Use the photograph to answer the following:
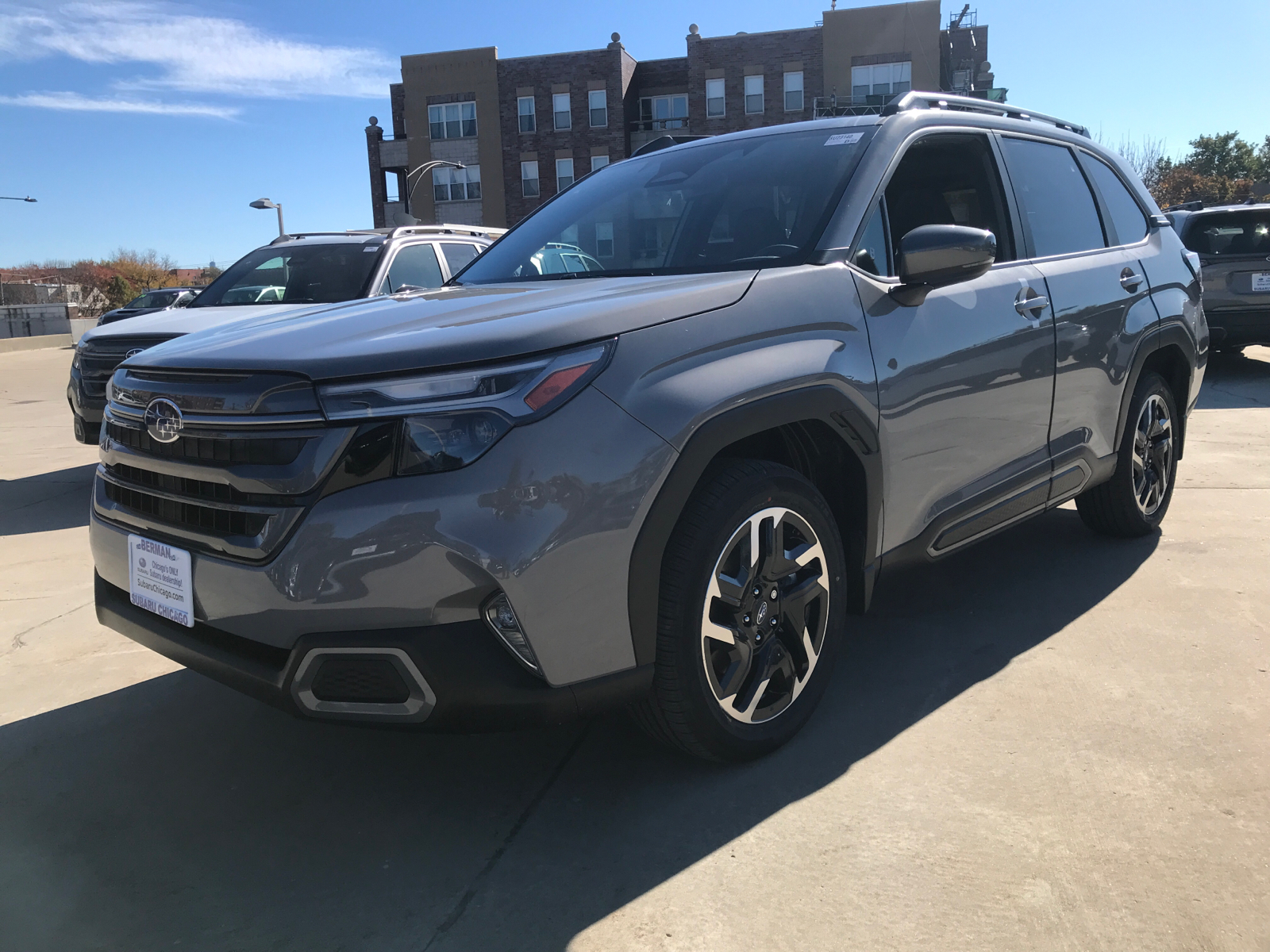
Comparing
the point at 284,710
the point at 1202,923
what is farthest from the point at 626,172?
the point at 1202,923

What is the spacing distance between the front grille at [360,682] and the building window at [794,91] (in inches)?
1764

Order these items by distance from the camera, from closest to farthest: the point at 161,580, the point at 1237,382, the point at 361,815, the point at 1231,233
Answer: the point at 161,580 < the point at 361,815 < the point at 1231,233 < the point at 1237,382

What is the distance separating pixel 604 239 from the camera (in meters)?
3.49

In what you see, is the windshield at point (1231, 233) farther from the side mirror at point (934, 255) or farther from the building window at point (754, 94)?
the building window at point (754, 94)

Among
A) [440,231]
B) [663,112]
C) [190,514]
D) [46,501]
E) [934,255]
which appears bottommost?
[46,501]

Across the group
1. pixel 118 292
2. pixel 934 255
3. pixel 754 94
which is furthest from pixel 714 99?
pixel 934 255

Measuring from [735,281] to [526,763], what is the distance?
4.86 ft

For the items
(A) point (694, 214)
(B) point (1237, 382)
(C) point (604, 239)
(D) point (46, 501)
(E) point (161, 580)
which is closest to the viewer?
(E) point (161, 580)

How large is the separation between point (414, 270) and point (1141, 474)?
5.22 metres

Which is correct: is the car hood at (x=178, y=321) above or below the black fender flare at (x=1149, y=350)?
above

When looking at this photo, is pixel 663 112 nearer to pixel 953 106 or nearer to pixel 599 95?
pixel 599 95

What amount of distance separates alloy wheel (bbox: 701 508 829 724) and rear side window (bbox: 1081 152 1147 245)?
102 inches

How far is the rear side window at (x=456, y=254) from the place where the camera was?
7988 mm

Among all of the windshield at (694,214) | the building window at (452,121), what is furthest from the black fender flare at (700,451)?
the building window at (452,121)
